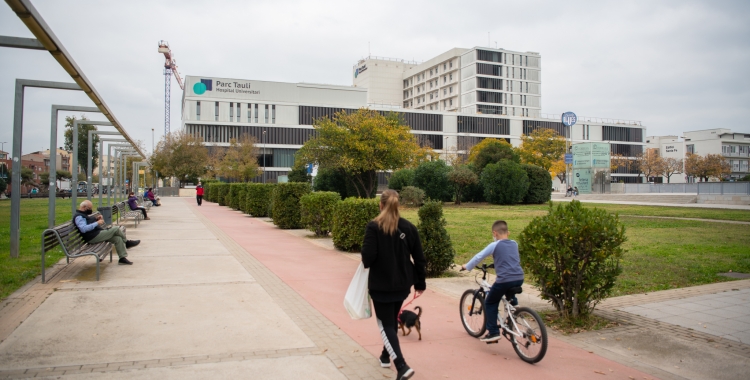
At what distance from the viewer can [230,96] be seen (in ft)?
275

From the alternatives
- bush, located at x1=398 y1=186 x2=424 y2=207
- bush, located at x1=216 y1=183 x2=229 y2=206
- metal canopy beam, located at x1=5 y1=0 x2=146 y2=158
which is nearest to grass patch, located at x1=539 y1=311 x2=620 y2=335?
metal canopy beam, located at x1=5 y1=0 x2=146 y2=158

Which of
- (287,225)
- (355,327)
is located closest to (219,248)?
(287,225)

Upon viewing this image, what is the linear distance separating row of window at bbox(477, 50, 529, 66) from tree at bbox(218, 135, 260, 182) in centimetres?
5412

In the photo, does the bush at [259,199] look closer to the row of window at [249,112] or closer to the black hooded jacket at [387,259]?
the black hooded jacket at [387,259]

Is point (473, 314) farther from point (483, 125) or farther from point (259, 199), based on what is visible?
point (483, 125)

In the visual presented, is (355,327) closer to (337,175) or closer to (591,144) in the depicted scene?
(337,175)

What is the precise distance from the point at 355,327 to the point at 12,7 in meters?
4.77

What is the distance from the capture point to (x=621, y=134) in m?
109

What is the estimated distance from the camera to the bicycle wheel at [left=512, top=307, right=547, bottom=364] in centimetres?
483

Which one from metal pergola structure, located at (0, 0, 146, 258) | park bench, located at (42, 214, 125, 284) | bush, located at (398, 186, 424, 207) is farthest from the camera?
bush, located at (398, 186, 424, 207)

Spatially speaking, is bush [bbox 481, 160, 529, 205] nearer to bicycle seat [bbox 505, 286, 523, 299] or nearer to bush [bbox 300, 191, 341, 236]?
bush [bbox 300, 191, 341, 236]

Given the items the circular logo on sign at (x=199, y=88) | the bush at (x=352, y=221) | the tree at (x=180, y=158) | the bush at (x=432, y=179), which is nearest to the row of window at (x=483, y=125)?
the circular logo on sign at (x=199, y=88)

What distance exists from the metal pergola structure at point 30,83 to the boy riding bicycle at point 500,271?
200 inches

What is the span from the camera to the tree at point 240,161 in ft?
206
